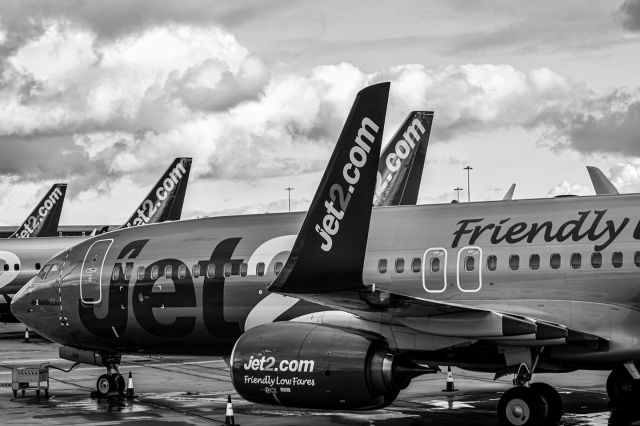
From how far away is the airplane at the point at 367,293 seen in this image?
541 inches

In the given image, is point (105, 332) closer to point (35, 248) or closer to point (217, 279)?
point (217, 279)

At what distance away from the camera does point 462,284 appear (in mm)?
16859

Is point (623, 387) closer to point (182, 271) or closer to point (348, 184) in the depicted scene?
point (348, 184)

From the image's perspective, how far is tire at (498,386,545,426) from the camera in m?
15.4

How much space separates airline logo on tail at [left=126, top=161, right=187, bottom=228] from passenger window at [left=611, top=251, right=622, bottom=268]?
27815 mm

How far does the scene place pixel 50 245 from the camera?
1714 inches

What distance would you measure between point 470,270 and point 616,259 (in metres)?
2.38

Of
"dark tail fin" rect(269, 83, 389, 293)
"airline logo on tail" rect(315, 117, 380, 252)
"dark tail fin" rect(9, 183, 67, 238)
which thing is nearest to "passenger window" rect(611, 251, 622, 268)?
"dark tail fin" rect(269, 83, 389, 293)

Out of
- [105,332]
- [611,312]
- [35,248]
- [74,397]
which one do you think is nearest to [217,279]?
[105,332]

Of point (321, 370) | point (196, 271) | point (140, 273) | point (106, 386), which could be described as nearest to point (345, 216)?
point (321, 370)

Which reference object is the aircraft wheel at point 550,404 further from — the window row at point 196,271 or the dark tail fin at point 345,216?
the window row at point 196,271

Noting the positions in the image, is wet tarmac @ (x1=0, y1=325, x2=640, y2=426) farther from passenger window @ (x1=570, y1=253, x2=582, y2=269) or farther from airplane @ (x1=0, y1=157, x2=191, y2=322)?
airplane @ (x1=0, y1=157, x2=191, y2=322)

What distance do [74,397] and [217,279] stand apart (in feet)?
15.4

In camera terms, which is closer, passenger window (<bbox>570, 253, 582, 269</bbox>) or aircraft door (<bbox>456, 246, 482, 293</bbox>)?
passenger window (<bbox>570, 253, 582, 269</bbox>)
